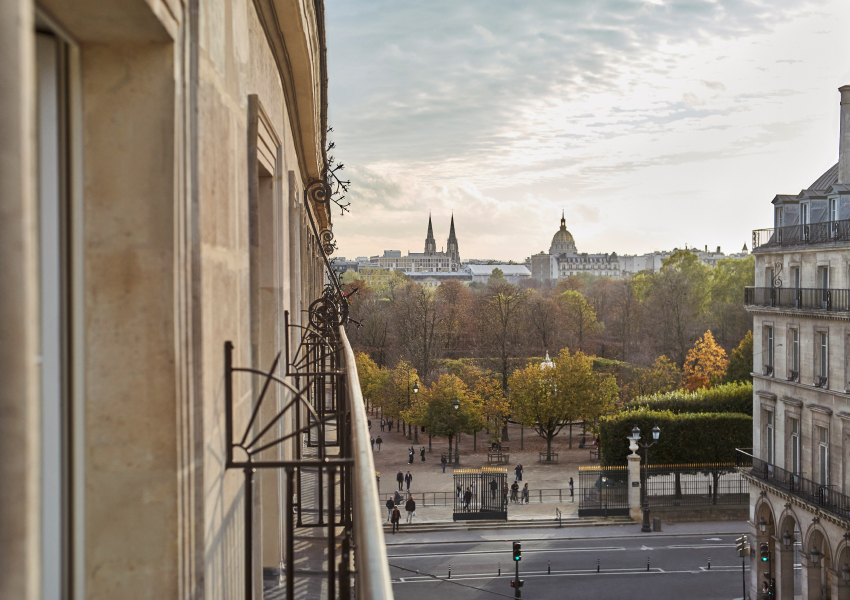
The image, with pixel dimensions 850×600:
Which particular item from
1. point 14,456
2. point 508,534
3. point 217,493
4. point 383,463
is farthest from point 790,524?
point 14,456

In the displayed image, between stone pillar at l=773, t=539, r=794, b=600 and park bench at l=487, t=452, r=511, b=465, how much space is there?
17.8m

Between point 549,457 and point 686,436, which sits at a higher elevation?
point 686,436

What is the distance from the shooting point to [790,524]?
24.5m

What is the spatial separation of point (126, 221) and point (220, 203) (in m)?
0.80

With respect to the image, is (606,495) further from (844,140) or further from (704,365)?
(704,365)

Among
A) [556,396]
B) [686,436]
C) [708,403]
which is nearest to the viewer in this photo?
[686,436]

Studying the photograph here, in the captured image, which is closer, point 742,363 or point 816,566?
point 816,566

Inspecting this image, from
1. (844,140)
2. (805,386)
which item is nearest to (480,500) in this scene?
(805,386)

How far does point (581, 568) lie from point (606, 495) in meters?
7.33

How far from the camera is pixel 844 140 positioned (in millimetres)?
26062

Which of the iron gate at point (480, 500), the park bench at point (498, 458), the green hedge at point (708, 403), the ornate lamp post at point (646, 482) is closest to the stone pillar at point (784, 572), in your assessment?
the ornate lamp post at point (646, 482)

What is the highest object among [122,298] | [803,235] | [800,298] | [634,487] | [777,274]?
[803,235]

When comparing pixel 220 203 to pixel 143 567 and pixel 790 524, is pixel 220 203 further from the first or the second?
pixel 790 524

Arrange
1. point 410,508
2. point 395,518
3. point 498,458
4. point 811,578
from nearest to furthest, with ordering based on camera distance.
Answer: point 811,578
point 395,518
point 410,508
point 498,458
